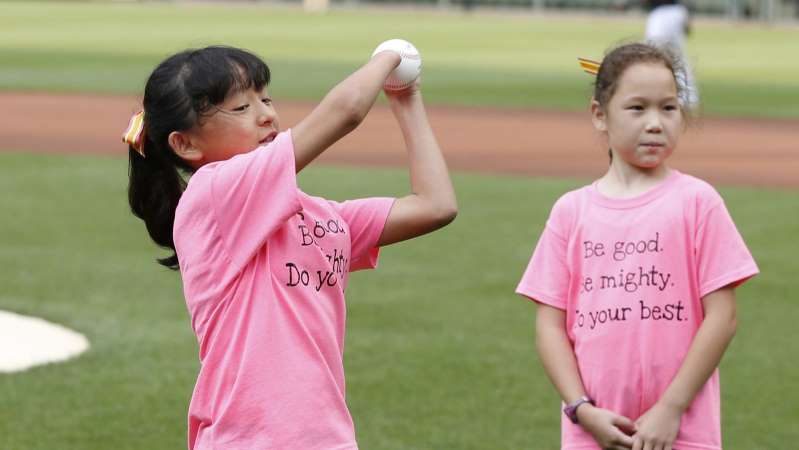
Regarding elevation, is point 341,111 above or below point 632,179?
above

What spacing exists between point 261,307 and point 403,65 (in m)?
0.59

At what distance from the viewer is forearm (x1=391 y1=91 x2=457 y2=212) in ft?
10.6

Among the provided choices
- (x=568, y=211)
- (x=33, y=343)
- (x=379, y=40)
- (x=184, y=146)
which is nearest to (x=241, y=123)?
(x=184, y=146)

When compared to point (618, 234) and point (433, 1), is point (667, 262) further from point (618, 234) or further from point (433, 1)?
point (433, 1)

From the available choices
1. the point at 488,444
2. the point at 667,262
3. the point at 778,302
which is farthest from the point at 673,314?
the point at 778,302

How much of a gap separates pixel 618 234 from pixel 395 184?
9.52 metres

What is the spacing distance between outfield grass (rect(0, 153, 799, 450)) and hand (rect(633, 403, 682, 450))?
8.17 feet

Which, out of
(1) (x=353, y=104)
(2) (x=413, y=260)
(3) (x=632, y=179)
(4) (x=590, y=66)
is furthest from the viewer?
(2) (x=413, y=260)

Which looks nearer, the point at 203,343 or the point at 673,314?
the point at 203,343

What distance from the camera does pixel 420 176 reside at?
10.7ft

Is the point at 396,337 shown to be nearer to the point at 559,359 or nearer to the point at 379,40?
the point at 559,359

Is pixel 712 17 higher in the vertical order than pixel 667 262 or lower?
lower

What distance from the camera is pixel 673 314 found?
3.35m

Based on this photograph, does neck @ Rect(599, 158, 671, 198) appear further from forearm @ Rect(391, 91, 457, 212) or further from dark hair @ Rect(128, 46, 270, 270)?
dark hair @ Rect(128, 46, 270, 270)
